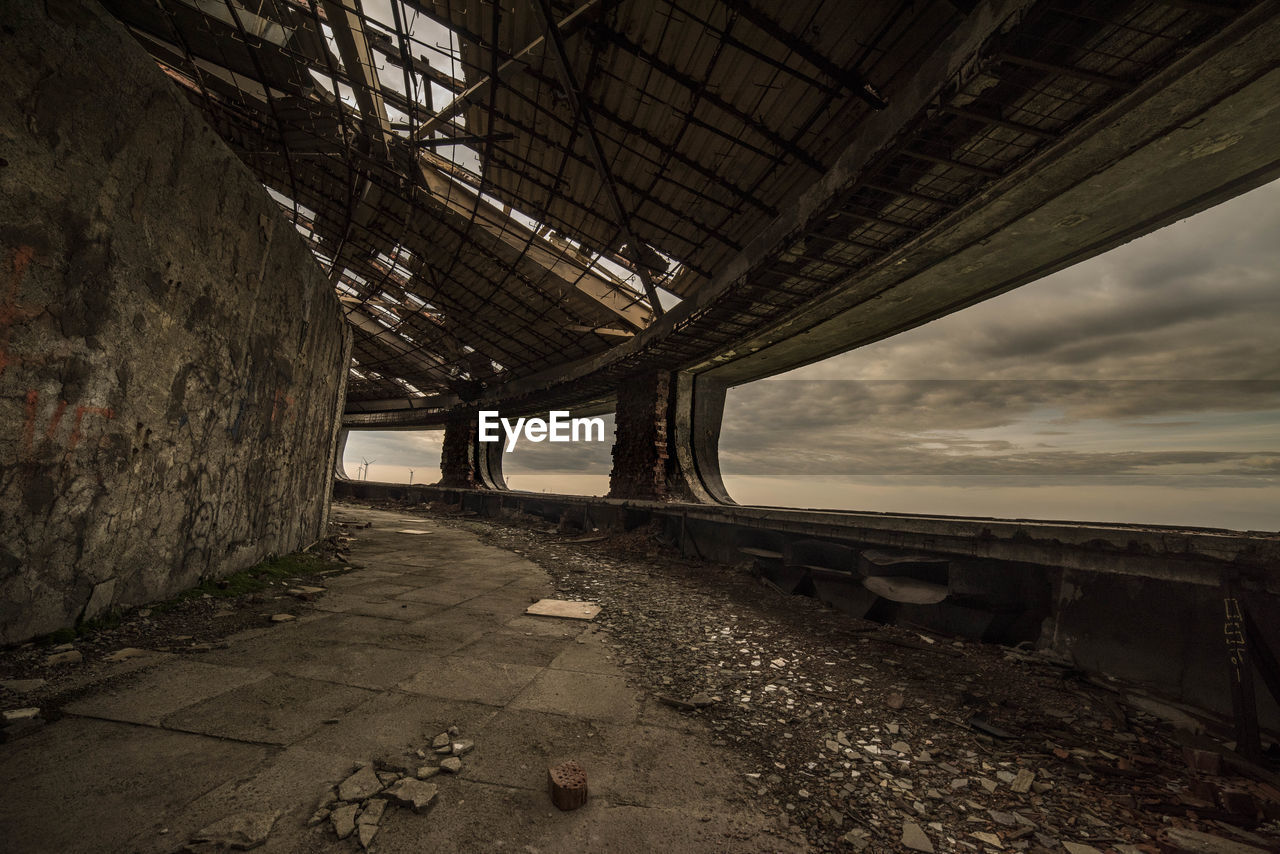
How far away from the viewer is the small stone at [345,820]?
1483mm

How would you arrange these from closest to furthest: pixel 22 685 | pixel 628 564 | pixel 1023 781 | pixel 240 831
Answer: pixel 240 831 < pixel 1023 781 < pixel 22 685 < pixel 628 564

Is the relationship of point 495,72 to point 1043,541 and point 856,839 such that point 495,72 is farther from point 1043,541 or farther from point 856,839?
point 856,839

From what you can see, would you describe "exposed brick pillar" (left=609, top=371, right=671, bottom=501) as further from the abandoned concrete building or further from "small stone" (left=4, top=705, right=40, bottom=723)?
"small stone" (left=4, top=705, right=40, bottom=723)

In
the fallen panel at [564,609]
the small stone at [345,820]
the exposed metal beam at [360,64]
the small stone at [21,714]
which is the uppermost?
the exposed metal beam at [360,64]

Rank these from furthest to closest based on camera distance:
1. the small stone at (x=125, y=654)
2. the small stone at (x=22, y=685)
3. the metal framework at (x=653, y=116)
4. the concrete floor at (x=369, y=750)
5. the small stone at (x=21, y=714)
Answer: the metal framework at (x=653, y=116) → the small stone at (x=125, y=654) → the small stone at (x=22, y=685) → the small stone at (x=21, y=714) → the concrete floor at (x=369, y=750)

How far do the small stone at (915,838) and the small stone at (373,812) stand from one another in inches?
67.0

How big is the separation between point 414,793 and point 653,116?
21.3 feet

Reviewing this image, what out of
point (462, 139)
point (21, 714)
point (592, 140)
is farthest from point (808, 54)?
point (21, 714)

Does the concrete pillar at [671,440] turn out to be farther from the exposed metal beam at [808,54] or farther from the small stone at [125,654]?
the small stone at [125,654]

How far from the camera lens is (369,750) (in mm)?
1928

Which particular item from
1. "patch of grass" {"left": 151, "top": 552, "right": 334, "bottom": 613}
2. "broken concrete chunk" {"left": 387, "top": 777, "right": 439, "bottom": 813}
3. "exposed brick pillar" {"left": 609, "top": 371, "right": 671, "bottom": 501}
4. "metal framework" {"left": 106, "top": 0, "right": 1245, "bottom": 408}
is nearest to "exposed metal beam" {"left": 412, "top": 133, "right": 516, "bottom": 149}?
"metal framework" {"left": 106, "top": 0, "right": 1245, "bottom": 408}

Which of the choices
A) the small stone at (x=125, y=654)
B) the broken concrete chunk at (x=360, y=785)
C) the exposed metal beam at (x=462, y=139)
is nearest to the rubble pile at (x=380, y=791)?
the broken concrete chunk at (x=360, y=785)

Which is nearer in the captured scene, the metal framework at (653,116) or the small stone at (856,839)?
the small stone at (856,839)

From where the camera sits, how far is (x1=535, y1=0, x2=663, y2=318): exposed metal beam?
16.3ft
